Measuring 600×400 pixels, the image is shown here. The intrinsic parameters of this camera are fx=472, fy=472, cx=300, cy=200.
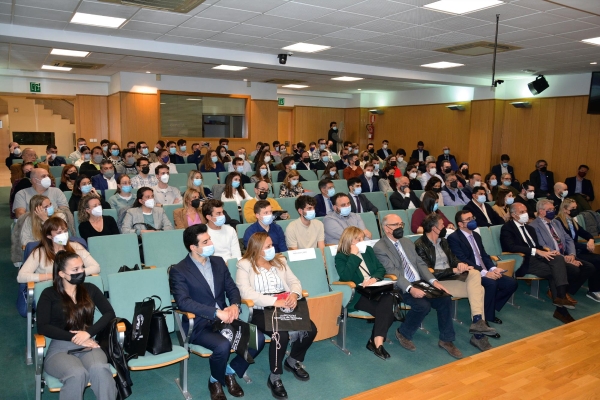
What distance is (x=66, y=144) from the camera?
Result: 18.2 m

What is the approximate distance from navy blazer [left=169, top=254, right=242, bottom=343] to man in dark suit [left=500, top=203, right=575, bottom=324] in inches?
147

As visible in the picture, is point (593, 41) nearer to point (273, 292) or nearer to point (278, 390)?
point (273, 292)

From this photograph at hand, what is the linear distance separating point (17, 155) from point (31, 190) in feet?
21.0

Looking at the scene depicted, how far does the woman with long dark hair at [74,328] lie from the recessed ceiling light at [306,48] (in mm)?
5916

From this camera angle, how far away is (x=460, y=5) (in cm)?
557

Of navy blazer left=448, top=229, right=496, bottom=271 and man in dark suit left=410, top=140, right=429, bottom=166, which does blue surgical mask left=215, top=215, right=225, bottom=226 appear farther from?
man in dark suit left=410, top=140, right=429, bottom=166

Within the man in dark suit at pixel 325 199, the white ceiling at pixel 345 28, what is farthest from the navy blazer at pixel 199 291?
the white ceiling at pixel 345 28

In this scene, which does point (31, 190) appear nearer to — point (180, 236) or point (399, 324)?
point (180, 236)

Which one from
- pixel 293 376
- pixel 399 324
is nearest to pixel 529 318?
pixel 399 324

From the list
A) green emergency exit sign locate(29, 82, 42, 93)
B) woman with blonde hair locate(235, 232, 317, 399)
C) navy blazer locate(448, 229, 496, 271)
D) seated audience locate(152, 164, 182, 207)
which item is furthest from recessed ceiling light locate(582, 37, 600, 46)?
green emergency exit sign locate(29, 82, 42, 93)

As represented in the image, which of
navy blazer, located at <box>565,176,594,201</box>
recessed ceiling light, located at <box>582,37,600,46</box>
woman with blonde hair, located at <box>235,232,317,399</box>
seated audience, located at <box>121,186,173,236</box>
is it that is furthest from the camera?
navy blazer, located at <box>565,176,594,201</box>

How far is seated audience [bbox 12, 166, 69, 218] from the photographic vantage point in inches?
224

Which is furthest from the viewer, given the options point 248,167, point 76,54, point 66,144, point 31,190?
point 66,144

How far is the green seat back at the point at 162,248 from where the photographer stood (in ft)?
15.9
